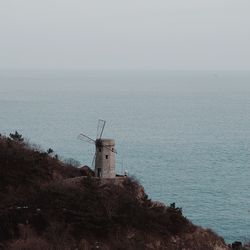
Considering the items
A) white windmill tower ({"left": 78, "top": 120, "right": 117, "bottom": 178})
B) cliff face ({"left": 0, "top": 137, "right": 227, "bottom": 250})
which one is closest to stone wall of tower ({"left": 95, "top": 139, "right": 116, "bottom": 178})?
white windmill tower ({"left": 78, "top": 120, "right": 117, "bottom": 178})

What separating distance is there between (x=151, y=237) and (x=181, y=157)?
5655 centimetres

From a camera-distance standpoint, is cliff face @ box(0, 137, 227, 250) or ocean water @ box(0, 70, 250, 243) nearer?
cliff face @ box(0, 137, 227, 250)

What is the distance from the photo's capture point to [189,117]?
456ft

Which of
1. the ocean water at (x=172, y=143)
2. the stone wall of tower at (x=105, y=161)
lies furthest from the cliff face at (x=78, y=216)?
the ocean water at (x=172, y=143)

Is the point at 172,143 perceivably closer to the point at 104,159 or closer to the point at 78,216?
the point at 104,159

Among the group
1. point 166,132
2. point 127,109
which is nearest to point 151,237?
point 166,132

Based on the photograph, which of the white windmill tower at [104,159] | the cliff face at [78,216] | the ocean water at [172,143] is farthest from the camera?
the ocean water at [172,143]

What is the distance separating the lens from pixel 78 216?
29.7 m

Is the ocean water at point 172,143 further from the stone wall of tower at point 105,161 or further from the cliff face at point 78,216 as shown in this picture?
the cliff face at point 78,216

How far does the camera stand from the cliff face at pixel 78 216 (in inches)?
1100

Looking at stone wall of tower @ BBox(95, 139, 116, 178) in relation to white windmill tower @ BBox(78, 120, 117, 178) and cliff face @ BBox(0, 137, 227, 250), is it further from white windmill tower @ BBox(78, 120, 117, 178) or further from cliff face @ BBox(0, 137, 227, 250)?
cliff face @ BBox(0, 137, 227, 250)

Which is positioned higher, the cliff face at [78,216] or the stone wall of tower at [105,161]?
the stone wall of tower at [105,161]

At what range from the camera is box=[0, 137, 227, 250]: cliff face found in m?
27.9

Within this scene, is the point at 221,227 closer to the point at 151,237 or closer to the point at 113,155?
the point at 113,155
